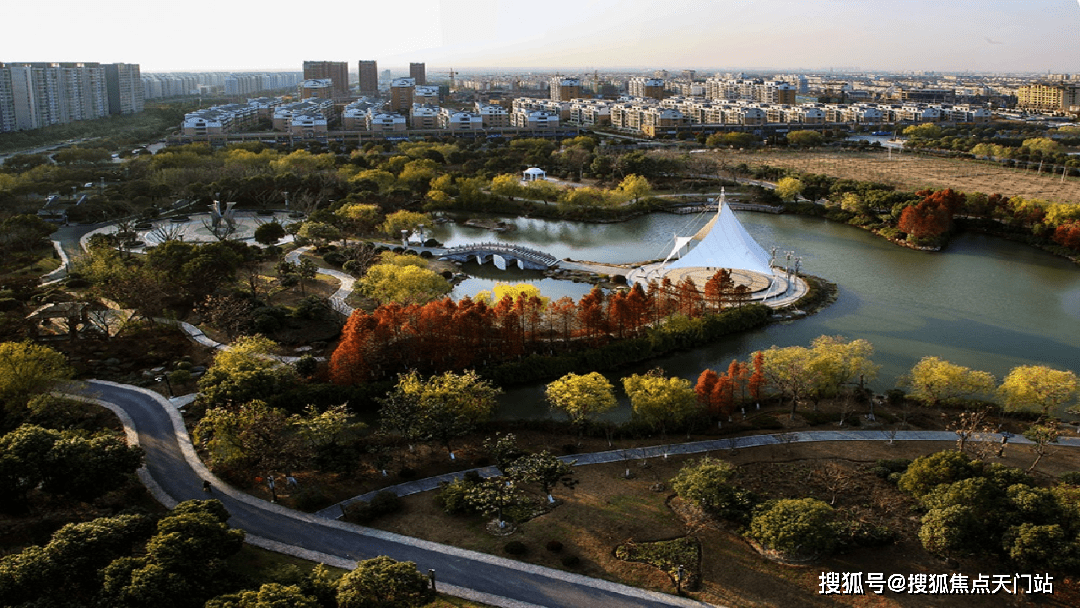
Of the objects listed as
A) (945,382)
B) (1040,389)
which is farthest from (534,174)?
(1040,389)

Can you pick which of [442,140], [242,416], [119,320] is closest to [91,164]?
[442,140]

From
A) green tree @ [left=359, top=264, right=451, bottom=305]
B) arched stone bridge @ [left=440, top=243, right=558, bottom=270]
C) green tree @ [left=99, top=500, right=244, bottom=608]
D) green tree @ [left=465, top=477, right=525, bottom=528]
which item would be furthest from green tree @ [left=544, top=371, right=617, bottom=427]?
arched stone bridge @ [left=440, top=243, right=558, bottom=270]

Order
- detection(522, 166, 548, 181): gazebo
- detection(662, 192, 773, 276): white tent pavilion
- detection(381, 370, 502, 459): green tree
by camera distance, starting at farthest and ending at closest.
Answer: detection(522, 166, 548, 181): gazebo → detection(662, 192, 773, 276): white tent pavilion → detection(381, 370, 502, 459): green tree

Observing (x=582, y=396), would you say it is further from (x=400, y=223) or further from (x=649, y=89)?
(x=649, y=89)

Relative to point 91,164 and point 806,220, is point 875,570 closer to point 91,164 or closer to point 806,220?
point 806,220

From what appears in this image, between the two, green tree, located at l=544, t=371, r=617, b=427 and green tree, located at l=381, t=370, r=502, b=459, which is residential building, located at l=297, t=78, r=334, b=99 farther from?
green tree, located at l=544, t=371, r=617, b=427

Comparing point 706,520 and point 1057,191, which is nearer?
point 706,520
